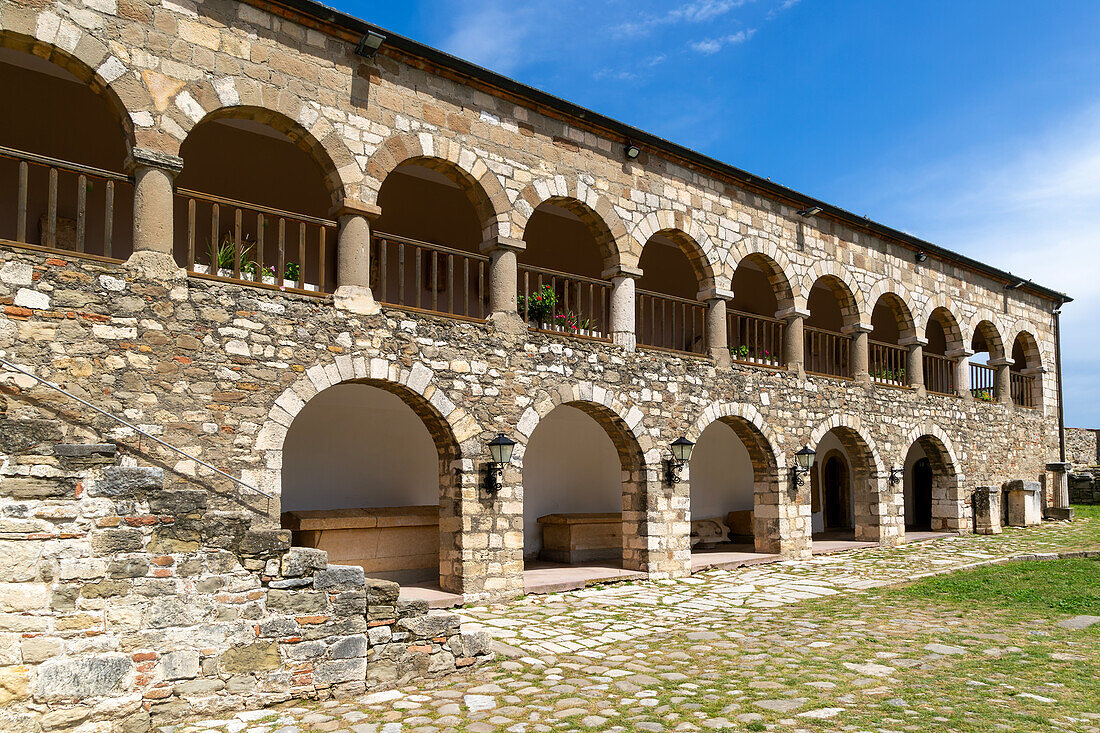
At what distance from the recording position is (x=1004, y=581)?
10.0 metres

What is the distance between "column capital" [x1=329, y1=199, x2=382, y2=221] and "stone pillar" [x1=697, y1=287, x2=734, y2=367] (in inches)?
222

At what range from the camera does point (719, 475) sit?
51.4 ft

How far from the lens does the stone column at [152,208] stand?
7.21 meters

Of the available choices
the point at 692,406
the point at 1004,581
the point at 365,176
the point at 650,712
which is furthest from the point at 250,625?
the point at 1004,581

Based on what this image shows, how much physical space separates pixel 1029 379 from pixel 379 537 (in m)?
17.8

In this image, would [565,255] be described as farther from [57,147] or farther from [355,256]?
[57,147]

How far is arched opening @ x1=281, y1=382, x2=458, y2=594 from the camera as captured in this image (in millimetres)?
9148

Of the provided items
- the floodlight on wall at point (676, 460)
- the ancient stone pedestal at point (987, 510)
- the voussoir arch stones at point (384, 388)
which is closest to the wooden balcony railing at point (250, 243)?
the voussoir arch stones at point (384, 388)

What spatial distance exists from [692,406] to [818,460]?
7292mm

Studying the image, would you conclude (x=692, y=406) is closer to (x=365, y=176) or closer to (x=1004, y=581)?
(x=1004, y=581)

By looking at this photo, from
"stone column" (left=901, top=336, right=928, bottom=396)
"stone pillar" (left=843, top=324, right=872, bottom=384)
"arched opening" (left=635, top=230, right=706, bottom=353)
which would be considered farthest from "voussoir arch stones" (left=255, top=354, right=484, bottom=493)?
"stone column" (left=901, top=336, right=928, bottom=396)

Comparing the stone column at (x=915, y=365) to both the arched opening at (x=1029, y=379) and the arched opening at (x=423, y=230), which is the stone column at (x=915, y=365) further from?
the arched opening at (x=423, y=230)

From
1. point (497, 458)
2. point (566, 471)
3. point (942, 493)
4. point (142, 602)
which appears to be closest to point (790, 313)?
point (566, 471)

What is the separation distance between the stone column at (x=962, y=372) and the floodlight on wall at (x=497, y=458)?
485 inches
